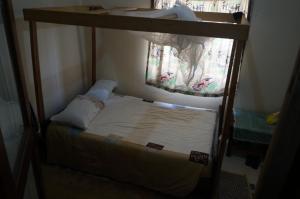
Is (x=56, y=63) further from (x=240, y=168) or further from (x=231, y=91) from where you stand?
(x=240, y=168)

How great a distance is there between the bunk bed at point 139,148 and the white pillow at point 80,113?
0.07 metres

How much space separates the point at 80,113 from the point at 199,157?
1232mm

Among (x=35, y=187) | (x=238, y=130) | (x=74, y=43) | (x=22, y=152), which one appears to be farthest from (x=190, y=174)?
(x=74, y=43)

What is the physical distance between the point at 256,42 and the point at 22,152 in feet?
8.10

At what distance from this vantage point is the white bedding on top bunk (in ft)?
7.30

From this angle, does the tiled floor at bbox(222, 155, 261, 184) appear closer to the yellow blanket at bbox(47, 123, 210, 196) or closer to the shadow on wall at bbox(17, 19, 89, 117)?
the yellow blanket at bbox(47, 123, 210, 196)

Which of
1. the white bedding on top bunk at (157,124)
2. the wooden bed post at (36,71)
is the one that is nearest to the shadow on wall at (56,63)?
the wooden bed post at (36,71)

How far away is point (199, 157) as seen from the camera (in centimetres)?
202

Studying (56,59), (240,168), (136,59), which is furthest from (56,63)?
(240,168)

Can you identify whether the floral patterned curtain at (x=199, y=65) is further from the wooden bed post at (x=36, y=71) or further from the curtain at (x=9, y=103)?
the curtain at (x=9, y=103)

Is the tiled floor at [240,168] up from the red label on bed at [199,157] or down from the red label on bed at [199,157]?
down

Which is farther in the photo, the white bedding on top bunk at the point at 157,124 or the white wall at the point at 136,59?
the white wall at the point at 136,59

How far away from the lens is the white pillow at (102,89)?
287 centimetres

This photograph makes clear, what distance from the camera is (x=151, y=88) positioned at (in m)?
3.17
